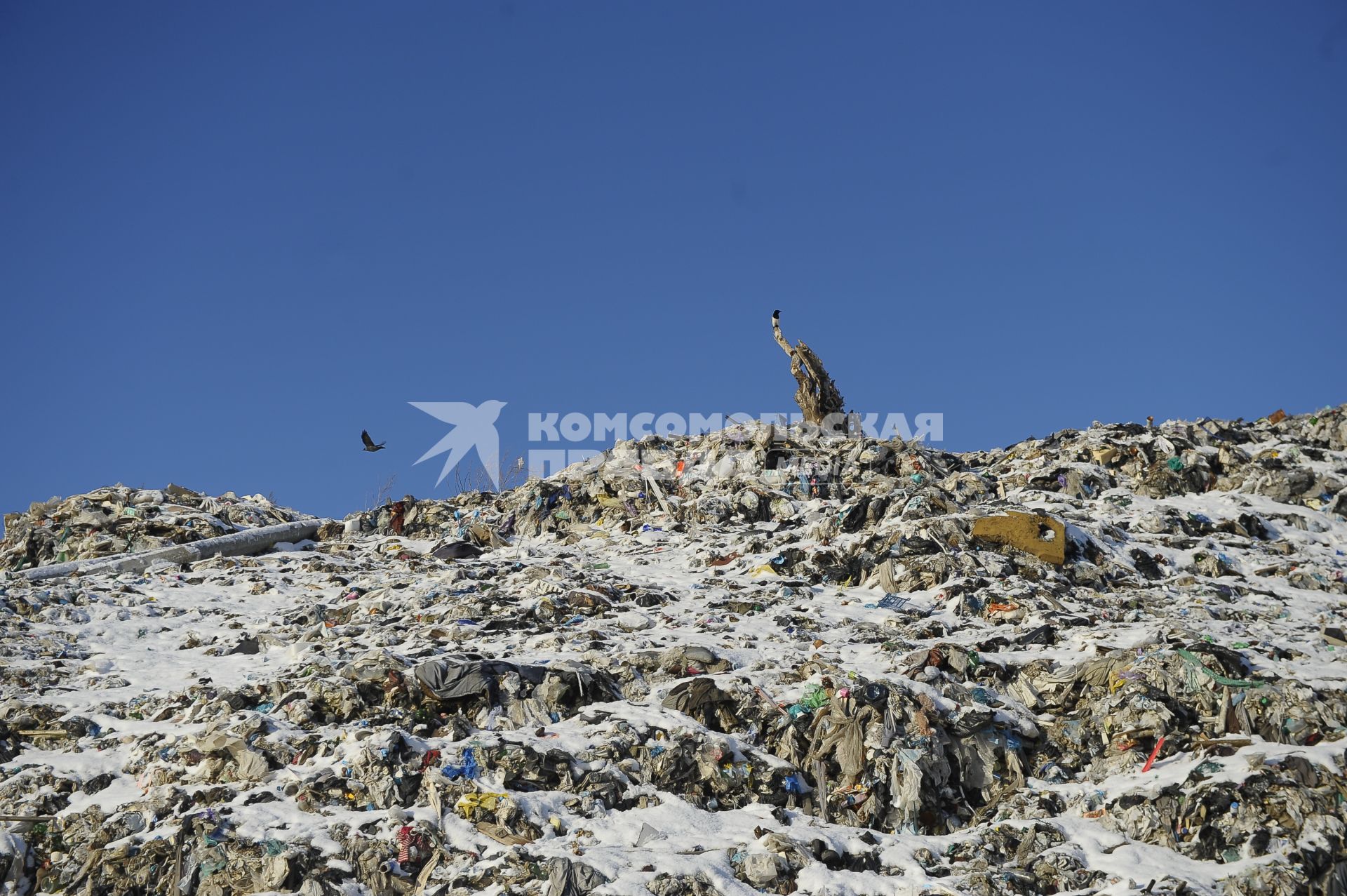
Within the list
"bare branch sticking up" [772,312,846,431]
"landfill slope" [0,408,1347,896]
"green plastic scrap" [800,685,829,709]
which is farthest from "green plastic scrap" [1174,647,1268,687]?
"bare branch sticking up" [772,312,846,431]

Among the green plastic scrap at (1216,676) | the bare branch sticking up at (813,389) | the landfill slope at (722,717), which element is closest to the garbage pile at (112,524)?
the landfill slope at (722,717)

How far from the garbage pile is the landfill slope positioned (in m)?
1.85

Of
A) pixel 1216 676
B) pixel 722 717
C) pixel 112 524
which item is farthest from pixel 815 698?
pixel 112 524

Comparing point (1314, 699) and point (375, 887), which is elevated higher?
point (1314, 699)

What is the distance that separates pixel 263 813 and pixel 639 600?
4195mm

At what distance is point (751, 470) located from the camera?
14.1m

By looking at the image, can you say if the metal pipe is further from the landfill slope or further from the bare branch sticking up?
the bare branch sticking up

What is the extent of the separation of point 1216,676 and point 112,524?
12707 mm

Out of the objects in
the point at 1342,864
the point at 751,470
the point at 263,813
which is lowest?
the point at 1342,864

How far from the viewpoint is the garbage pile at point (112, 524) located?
1273cm

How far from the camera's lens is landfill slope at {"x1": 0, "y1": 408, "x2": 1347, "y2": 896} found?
539 centimetres

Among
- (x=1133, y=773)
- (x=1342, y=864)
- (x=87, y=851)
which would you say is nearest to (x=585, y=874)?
(x=87, y=851)

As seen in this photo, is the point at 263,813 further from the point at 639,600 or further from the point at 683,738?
the point at 639,600

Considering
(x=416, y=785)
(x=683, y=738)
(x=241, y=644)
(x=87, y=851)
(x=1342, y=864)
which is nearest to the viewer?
(x=1342, y=864)
